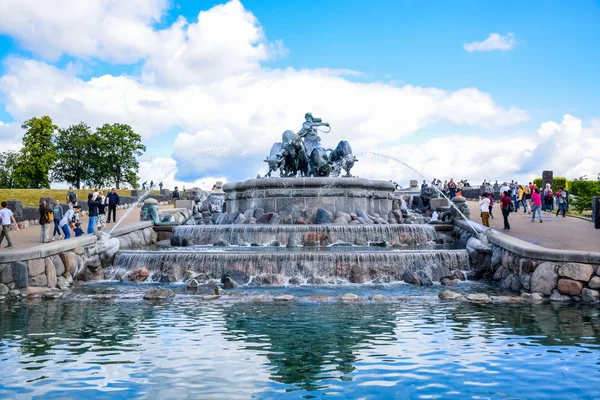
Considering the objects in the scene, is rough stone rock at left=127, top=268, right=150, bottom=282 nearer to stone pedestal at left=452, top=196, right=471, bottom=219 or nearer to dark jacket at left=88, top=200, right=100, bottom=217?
dark jacket at left=88, top=200, right=100, bottom=217

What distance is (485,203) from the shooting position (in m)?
22.1

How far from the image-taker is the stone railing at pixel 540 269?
12.1 metres

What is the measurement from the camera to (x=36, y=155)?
219ft

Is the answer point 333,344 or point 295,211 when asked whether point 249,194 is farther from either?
point 333,344

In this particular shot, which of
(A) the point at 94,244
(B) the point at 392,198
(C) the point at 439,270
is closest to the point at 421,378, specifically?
(C) the point at 439,270

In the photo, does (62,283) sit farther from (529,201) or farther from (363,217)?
(529,201)

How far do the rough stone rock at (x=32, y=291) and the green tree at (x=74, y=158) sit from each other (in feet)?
216

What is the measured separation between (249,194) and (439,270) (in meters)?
13.5

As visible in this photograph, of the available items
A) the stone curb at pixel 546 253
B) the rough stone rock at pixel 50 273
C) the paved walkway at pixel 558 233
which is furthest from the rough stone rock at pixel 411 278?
the rough stone rock at pixel 50 273

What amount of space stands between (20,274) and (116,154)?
66.0 m

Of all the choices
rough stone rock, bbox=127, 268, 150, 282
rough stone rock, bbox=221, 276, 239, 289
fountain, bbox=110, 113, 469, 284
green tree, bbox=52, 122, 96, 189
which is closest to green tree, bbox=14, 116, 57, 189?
green tree, bbox=52, 122, 96, 189

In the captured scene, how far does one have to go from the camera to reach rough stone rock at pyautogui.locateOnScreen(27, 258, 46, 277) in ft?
44.5

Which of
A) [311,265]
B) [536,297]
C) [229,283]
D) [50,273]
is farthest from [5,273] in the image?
[536,297]

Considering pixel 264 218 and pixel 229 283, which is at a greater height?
pixel 264 218
